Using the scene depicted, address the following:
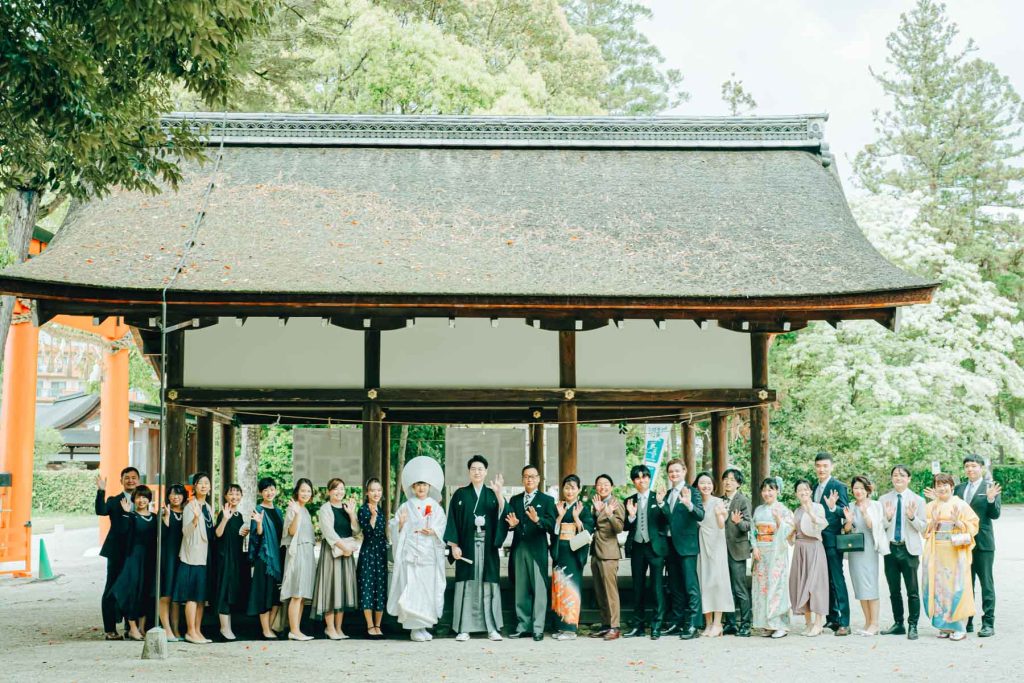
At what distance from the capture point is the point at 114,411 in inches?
688

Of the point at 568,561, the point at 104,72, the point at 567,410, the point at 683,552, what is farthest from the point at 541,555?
the point at 104,72

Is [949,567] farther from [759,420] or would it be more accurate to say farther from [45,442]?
[45,442]

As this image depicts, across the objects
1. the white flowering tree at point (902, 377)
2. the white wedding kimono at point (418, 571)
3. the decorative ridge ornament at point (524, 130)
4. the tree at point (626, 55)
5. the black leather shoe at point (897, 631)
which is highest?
the tree at point (626, 55)

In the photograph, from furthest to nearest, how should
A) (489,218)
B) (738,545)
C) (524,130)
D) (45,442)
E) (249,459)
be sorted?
(45,442) → (249,459) → (524,130) → (489,218) → (738,545)

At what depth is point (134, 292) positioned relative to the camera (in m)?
8.73

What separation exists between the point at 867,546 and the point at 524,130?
6446 mm

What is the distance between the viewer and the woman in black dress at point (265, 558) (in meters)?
8.68

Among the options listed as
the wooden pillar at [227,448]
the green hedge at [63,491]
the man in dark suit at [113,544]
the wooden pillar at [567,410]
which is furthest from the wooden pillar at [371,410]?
the green hedge at [63,491]

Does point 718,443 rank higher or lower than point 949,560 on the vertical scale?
higher

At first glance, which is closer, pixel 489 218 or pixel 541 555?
pixel 541 555

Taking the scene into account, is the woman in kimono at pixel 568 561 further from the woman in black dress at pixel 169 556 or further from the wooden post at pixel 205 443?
the wooden post at pixel 205 443

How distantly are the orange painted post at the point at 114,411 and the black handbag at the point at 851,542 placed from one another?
40.2 feet

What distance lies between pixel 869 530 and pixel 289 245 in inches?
230

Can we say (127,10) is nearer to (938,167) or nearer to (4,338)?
(4,338)
